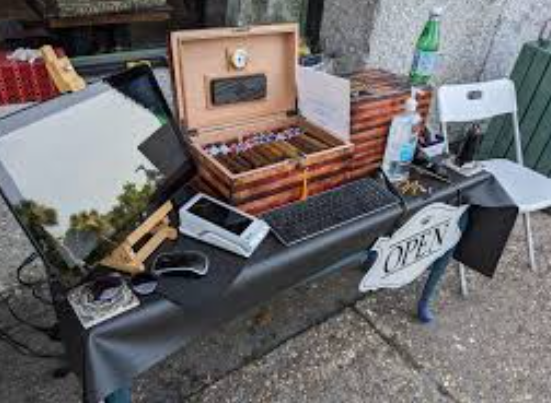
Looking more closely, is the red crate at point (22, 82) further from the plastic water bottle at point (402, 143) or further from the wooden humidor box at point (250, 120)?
the plastic water bottle at point (402, 143)

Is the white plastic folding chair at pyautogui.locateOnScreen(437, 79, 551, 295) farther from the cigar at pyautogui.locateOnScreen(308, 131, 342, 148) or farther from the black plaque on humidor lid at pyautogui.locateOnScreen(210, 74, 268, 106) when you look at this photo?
the black plaque on humidor lid at pyautogui.locateOnScreen(210, 74, 268, 106)

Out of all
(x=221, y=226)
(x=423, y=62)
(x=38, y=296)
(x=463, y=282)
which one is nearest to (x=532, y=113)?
(x=463, y=282)

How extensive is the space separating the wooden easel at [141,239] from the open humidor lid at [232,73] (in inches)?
14.4

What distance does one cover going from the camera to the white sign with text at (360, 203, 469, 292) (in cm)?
172

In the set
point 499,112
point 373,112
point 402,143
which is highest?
point 373,112

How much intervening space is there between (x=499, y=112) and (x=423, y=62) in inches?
43.1

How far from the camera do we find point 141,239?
1.37 m

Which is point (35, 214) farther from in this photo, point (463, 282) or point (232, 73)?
point (463, 282)

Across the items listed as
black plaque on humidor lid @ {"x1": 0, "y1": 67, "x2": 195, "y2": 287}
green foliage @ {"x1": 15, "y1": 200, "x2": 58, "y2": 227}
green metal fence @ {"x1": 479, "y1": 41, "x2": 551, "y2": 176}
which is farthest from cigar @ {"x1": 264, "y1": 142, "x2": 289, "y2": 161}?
green metal fence @ {"x1": 479, "y1": 41, "x2": 551, "y2": 176}

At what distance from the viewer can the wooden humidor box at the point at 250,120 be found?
A: 1493mm

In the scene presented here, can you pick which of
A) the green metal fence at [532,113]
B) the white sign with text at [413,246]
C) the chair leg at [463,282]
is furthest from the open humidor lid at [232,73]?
the green metal fence at [532,113]

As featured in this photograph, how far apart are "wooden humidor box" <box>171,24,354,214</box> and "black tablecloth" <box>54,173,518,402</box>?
176mm

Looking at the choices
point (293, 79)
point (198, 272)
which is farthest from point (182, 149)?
point (293, 79)

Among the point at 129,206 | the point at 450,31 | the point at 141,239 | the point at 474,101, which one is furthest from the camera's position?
the point at 450,31
